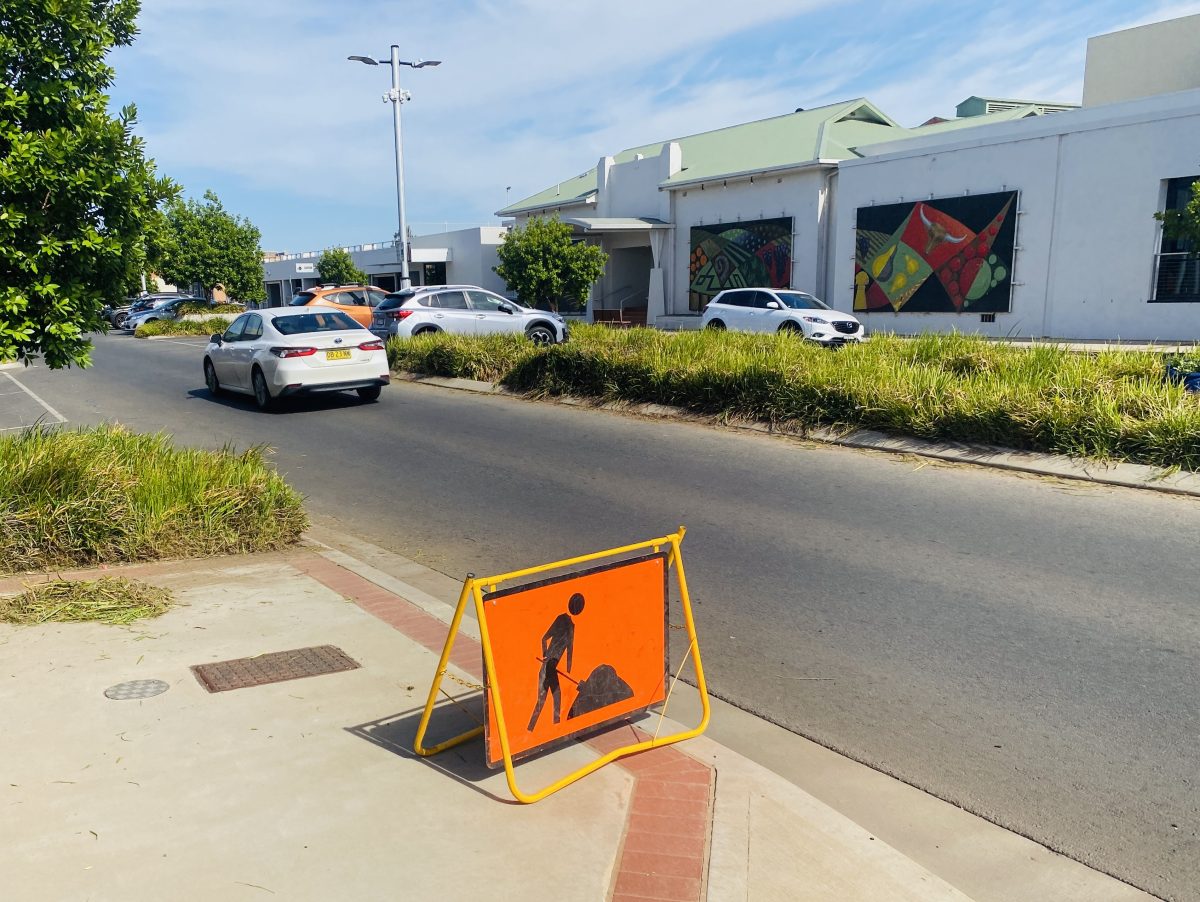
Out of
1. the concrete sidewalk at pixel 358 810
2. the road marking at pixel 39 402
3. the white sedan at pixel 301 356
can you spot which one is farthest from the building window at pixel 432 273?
the concrete sidewalk at pixel 358 810

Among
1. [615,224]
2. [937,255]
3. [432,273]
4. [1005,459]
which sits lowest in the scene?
[1005,459]

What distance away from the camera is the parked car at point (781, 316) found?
22.0m

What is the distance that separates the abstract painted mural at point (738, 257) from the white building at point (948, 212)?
0.06m

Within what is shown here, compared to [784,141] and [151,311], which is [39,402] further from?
[151,311]

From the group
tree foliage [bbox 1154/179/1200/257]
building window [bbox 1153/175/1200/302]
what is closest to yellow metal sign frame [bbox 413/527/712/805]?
tree foliage [bbox 1154/179/1200/257]

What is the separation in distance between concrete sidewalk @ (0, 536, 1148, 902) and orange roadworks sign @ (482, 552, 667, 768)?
0.18 metres

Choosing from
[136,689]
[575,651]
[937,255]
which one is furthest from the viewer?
[937,255]

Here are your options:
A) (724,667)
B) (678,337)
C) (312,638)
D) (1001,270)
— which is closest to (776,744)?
(724,667)

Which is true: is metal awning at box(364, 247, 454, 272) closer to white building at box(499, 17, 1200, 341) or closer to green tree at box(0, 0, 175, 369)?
white building at box(499, 17, 1200, 341)

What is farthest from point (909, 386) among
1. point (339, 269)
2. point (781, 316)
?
point (339, 269)

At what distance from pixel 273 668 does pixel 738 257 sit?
98.5ft

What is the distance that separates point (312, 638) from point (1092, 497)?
6.67 metres

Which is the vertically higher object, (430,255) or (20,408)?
(430,255)

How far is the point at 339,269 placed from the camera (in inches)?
1913
